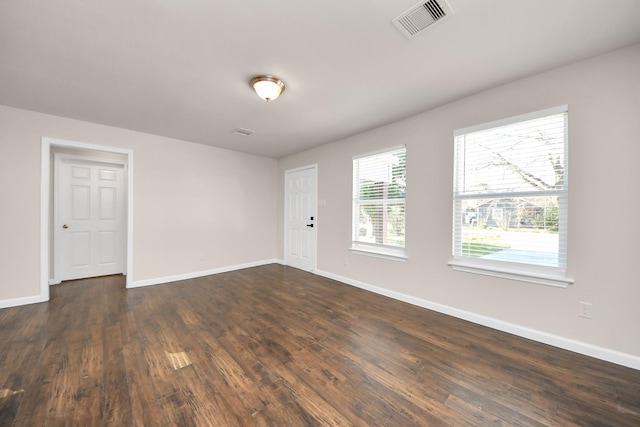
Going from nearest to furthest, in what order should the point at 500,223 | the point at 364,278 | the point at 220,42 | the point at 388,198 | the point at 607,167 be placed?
the point at 220,42
the point at 607,167
the point at 500,223
the point at 388,198
the point at 364,278

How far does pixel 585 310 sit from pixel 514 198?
1.08m

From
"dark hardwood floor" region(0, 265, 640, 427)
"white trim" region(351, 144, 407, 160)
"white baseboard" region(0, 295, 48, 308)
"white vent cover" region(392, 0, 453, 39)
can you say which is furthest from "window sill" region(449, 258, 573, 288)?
"white baseboard" region(0, 295, 48, 308)

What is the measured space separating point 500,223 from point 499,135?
0.92 meters

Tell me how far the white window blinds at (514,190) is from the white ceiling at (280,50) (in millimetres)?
505

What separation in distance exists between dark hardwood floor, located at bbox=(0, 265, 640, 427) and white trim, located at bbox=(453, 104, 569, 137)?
6.86 ft

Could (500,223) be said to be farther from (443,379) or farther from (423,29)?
(423,29)

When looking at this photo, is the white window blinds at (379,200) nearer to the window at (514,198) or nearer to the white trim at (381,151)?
the white trim at (381,151)

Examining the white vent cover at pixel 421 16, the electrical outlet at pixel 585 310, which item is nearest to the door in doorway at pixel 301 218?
the white vent cover at pixel 421 16

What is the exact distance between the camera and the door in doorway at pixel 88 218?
13.4 feet

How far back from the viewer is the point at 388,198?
3.52m

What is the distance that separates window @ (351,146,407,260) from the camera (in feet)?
11.1

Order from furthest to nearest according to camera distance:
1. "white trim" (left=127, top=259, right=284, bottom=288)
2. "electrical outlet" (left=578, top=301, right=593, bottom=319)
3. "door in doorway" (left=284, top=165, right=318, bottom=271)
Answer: "door in doorway" (left=284, top=165, right=318, bottom=271) → "white trim" (left=127, top=259, right=284, bottom=288) → "electrical outlet" (left=578, top=301, right=593, bottom=319)

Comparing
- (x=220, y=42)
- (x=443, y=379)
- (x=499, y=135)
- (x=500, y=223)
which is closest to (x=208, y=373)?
(x=443, y=379)

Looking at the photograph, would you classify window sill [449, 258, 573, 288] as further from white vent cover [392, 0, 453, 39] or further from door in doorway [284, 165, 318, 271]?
door in doorway [284, 165, 318, 271]
